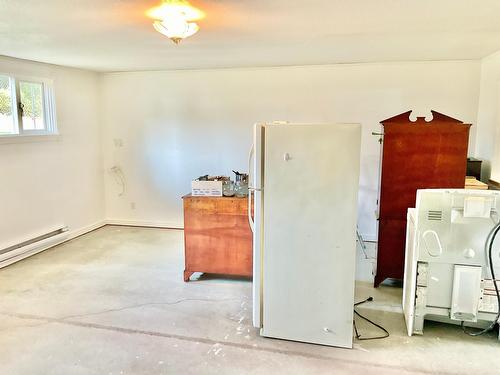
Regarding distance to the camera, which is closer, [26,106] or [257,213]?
[257,213]

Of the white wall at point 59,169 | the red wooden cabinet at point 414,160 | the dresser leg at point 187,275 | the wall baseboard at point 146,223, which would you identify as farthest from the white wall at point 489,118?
the white wall at point 59,169

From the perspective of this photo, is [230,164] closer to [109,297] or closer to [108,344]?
[109,297]

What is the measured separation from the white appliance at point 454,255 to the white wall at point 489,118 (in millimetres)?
1627

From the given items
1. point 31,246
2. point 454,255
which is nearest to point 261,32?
point 454,255

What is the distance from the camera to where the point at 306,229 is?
264 cm

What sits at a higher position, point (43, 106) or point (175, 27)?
point (175, 27)

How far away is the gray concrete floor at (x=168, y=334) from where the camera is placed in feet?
8.12

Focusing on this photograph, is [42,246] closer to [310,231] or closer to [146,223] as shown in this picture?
[146,223]

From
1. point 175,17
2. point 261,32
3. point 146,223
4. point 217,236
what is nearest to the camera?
point 175,17

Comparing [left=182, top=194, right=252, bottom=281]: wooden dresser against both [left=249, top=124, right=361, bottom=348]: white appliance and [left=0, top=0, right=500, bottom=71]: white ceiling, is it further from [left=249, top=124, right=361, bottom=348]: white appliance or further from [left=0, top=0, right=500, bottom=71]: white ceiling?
[left=0, top=0, right=500, bottom=71]: white ceiling

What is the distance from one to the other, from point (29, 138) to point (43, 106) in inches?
20.7

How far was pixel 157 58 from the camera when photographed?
4383mm

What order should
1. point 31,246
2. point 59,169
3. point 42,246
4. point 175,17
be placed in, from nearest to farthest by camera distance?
point 175,17 → point 31,246 → point 42,246 → point 59,169

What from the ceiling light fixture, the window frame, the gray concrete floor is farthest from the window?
the ceiling light fixture
